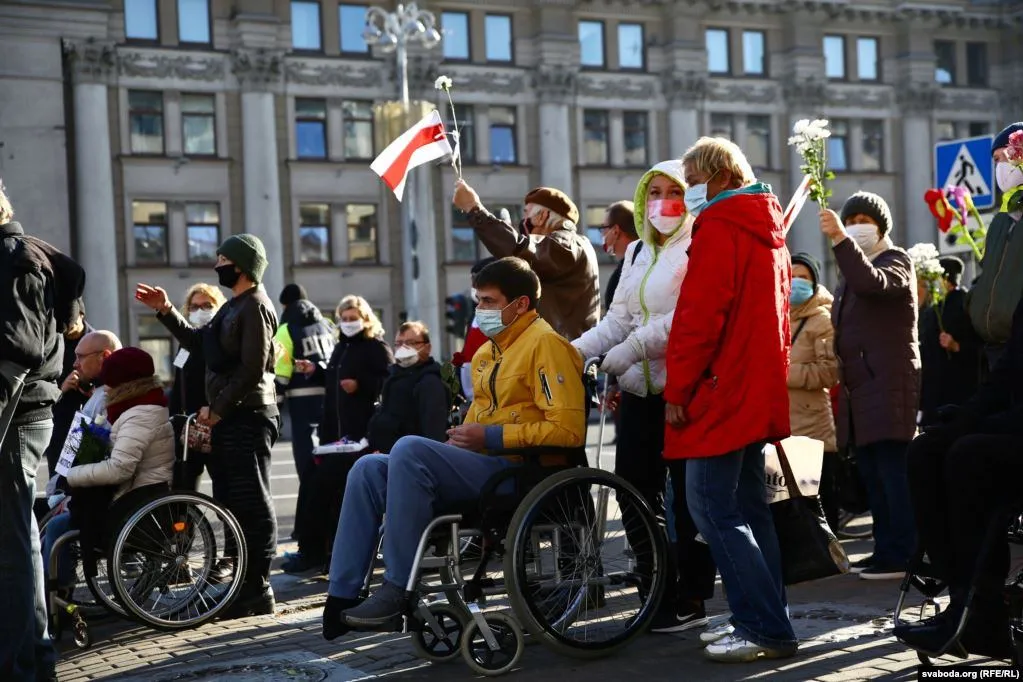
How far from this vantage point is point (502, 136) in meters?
43.7

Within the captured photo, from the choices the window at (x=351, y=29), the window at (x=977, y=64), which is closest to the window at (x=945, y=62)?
the window at (x=977, y=64)

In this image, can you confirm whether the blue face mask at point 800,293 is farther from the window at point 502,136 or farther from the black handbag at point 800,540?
the window at point 502,136

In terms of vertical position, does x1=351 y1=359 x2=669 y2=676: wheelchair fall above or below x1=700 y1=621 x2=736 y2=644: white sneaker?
above

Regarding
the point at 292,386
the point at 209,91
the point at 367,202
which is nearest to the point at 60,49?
the point at 209,91

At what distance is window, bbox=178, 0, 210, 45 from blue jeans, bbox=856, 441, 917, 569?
115 ft

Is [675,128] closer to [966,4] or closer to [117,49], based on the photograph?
[966,4]

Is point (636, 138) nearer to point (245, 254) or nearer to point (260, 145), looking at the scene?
point (260, 145)

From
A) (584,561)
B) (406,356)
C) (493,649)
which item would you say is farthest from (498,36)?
(493,649)

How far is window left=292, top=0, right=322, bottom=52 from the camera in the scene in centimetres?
4134

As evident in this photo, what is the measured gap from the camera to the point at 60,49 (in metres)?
37.9

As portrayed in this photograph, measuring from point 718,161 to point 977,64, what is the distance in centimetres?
5032

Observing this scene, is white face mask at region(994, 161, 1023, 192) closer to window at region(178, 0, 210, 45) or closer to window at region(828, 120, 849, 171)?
window at region(178, 0, 210, 45)

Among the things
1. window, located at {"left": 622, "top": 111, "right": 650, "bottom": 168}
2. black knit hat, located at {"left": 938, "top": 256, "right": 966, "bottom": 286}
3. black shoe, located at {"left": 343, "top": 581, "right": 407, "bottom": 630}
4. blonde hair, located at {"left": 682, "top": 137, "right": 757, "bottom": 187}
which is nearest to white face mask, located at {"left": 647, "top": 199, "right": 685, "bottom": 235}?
blonde hair, located at {"left": 682, "top": 137, "right": 757, "bottom": 187}

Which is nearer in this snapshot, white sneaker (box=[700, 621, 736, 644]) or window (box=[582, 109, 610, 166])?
white sneaker (box=[700, 621, 736, 644])
